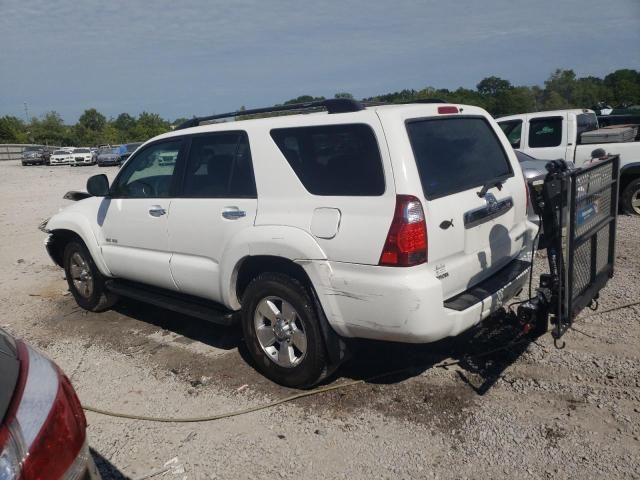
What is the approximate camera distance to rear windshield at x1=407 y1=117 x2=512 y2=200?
3449mm

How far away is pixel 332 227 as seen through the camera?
3.43 m

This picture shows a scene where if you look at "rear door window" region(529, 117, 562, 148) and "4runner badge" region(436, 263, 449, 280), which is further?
"rear door window" region(529, 117, 562, 148)

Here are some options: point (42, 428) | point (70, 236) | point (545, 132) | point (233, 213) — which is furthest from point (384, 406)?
point (545, 132)

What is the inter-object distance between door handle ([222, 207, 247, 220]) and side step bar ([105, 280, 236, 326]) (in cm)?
75

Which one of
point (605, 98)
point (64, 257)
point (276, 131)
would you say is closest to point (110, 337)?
point (64, 257)

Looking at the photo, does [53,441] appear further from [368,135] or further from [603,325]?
[603,325]

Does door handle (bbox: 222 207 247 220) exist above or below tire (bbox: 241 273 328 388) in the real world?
above

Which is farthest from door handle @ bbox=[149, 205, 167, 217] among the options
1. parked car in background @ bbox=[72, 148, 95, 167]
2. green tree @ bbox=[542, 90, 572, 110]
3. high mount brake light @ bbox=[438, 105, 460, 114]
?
parked car in background @ bbox=[72, 148, 95, 167]

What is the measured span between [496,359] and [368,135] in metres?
1.98

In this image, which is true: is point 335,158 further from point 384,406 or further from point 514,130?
point 514,130

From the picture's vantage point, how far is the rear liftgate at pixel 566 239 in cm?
340

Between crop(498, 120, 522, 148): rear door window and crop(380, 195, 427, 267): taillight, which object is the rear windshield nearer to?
crop(380, 195, 427, 267): taillight

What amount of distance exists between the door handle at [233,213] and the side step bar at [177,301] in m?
0.75

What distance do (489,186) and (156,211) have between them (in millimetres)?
2660
